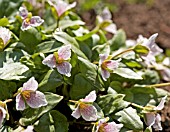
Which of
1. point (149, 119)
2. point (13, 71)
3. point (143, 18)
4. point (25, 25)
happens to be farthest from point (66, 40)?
point (143, 18)

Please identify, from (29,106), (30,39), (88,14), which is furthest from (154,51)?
Answer: (88,14)

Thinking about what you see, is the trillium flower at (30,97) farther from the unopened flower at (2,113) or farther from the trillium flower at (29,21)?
the trillium flower at (29,21)

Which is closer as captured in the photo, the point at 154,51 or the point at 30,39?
the point at 30,39

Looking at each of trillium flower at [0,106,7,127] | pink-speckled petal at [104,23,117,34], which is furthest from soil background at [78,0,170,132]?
trillium flower at [0,106,7,127]

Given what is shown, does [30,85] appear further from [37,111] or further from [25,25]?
[25,25]

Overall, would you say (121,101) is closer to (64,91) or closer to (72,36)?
(64,91)
